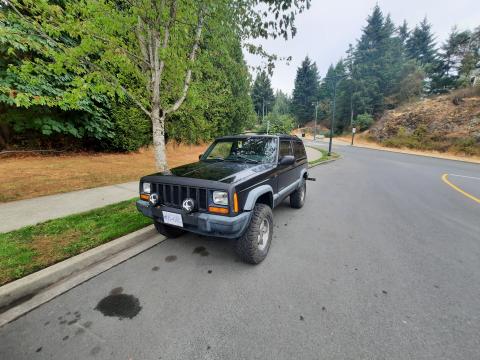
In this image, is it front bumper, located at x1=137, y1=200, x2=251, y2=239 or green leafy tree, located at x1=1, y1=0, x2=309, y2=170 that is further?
green leafy tree, located at x1=1, y1=0, x2=309, y2=170

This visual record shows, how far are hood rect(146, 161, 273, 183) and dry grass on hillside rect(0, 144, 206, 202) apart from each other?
4830 millimetres

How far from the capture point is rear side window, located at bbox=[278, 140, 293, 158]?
13.4 feet

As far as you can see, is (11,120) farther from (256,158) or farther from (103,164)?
(256,158)

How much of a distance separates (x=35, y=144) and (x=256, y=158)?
11.4 meters

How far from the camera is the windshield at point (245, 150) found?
377cm

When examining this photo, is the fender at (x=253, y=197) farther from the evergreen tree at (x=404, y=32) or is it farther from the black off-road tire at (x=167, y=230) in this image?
the evergreen tree at (x=404, y=32)

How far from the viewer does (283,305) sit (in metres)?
2.24

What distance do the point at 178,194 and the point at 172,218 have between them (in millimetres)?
322

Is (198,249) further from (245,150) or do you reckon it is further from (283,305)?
(245,150)

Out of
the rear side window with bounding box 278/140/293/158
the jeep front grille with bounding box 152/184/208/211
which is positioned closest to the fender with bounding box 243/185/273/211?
the jeep front grille with bounding box 152/184/208/211

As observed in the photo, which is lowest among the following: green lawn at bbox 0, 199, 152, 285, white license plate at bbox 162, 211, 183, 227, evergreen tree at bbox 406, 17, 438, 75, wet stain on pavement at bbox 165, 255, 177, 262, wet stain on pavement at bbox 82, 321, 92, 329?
wet stain on pavement at bbox 82, 321, 92, 329

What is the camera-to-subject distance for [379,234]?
3.92m

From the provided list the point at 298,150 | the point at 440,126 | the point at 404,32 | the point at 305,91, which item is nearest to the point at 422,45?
the point at 404,32

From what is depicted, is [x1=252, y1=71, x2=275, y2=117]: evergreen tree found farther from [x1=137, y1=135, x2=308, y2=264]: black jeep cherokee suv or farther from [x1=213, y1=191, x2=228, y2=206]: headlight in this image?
[x1=213, y1=191, x2=228, y2=206]: headlight
